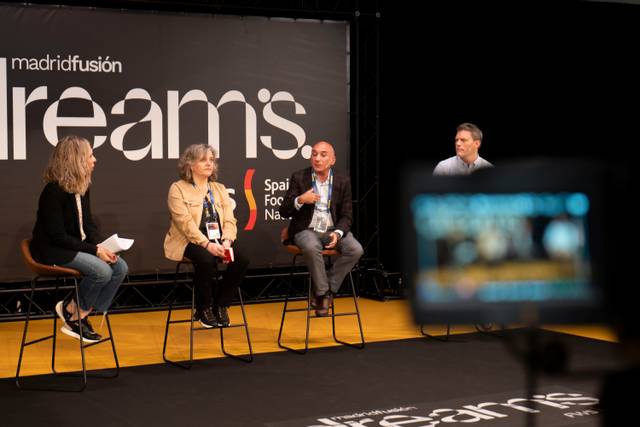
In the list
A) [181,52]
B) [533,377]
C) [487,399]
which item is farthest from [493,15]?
[533,377]

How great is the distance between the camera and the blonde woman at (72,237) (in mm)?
4859

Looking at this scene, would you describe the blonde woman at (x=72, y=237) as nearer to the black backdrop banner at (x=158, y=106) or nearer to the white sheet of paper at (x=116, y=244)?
the white sheet of paper at (x=116, y=244)

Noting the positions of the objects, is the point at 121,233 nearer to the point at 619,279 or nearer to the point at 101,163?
the point at 101,163

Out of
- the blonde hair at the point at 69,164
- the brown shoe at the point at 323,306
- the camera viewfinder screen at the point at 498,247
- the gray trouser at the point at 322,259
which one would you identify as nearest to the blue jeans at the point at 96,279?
the blonde hair at the point at 69,164

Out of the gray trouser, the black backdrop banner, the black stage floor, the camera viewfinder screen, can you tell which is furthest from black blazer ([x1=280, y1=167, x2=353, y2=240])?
Answer: the camera viewfinder screen

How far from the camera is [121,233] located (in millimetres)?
6898

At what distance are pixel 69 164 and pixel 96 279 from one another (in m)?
0.65

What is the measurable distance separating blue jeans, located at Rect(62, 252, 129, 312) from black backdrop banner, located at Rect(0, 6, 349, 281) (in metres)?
1.78

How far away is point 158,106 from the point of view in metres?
7.00

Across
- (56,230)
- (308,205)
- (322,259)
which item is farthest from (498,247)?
(308,205)

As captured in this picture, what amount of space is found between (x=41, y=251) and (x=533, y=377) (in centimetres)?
387

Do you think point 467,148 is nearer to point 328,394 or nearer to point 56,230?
point 328,394

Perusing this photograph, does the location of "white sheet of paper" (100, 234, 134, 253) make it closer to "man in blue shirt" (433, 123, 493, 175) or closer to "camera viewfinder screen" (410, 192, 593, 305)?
"man in blue shirt" (433, 123, 493, 175)

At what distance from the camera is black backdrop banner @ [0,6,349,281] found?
6.59 metres
